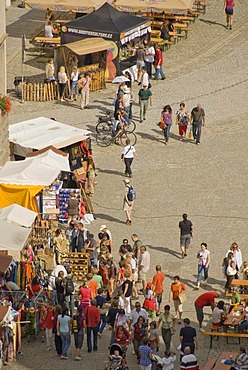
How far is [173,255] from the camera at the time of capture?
34.3 metres

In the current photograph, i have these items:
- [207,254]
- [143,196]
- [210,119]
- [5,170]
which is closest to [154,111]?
[210,119]

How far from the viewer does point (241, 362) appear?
2692 centimetres

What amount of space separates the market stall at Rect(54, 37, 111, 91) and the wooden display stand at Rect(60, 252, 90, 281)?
588 inches

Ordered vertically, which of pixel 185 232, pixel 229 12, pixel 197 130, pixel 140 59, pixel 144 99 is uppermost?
pixel 229 12

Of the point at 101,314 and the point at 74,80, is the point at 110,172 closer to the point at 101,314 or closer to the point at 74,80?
the point at 74,80

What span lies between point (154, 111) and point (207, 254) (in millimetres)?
14132

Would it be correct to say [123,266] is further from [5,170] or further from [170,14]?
[170,14]

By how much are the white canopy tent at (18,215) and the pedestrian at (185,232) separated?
3.81 meters

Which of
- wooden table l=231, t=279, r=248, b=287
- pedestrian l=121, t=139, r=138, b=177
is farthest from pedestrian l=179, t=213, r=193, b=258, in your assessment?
pedestrian l=121, t=139, r=138, b=177

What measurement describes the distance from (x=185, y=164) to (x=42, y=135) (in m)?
4.84

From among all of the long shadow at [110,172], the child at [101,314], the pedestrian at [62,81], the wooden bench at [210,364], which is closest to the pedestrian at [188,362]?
the wooden bench at [210,364]

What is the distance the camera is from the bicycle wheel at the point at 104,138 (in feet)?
139

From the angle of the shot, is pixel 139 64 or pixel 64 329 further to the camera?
pixel 139 64

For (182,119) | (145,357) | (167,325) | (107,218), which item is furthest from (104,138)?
(145,357)
